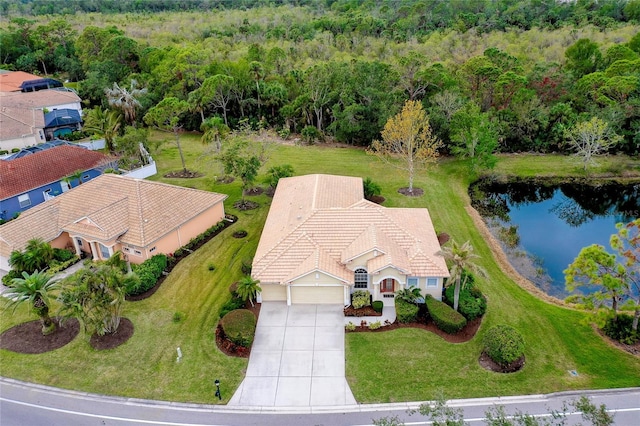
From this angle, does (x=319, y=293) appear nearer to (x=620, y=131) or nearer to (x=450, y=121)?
(x=450, y=121)

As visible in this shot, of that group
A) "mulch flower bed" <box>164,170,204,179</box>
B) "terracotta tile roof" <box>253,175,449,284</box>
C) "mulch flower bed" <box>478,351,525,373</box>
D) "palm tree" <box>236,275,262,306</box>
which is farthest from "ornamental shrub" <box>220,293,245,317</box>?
"mulch flower bed" <box>164,170,204,179</box>

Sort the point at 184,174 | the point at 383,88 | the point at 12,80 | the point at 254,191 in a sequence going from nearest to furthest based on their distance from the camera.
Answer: the point at 254,191 < the point at 184,174 < the point at 383,88 < the point at 12,80

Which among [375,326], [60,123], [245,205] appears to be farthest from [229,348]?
[60,123]

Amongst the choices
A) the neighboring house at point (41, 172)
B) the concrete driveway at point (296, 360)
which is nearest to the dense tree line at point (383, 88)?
the neighboring house at point (41, 172)

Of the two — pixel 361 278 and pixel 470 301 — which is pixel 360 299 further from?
pixel 470 301

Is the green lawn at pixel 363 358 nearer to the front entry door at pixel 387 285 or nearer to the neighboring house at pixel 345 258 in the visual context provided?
the front entry door at pixel 387 285

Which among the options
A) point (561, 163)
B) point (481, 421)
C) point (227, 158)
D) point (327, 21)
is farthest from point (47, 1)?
→ point (481, 421)

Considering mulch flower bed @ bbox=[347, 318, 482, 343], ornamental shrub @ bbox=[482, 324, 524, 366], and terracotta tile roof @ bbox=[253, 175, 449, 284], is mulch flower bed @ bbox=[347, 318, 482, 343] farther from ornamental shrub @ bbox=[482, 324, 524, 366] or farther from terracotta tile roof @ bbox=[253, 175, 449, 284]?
terracotta tile roof @ bbox=[253, 175, 449, 284]
